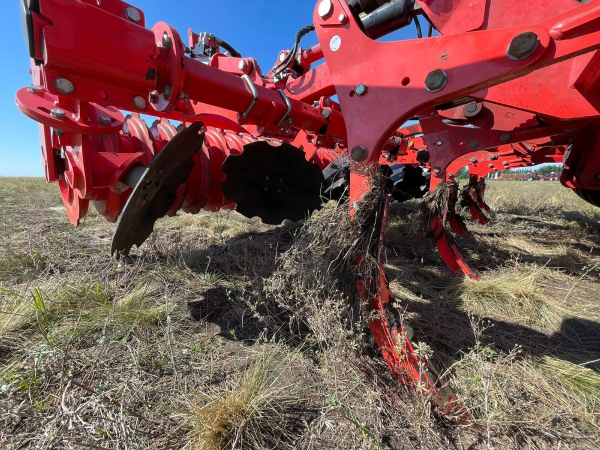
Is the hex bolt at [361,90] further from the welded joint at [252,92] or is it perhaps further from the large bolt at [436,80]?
the welded joint at [252,92]

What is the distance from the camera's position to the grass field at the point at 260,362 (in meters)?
1.10

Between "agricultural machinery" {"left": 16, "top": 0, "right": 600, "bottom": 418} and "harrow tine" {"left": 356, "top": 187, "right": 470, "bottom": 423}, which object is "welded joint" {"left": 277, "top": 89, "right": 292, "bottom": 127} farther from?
"harrow tine" {"left": 356, "top": 187, "right": 470, "bottom": 423}

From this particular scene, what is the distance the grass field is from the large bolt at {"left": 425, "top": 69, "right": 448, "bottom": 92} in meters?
1.04

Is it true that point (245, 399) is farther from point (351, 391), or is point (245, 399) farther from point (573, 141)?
point (573, 141)

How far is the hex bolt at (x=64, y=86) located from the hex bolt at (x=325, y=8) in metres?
1.28

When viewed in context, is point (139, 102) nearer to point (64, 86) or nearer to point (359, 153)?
point (64, 86)

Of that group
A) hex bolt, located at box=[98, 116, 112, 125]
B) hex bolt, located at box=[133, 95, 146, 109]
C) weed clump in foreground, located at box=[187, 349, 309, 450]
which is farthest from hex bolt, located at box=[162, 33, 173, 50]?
weed clump in foreground, located at box=[187, 349, 309, 450]

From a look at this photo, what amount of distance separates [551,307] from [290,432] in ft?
8.14

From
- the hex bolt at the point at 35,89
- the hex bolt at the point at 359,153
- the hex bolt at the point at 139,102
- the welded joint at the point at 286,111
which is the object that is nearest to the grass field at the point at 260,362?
the hex bolt at the point at 359,153

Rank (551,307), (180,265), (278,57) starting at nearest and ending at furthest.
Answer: (551,307), (180,265), (278,57)

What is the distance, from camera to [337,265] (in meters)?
1.45

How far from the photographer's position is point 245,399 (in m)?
1.18

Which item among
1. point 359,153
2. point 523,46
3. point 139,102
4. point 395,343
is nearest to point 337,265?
point 395,343

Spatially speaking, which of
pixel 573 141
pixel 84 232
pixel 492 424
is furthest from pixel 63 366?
pixel 573 141
